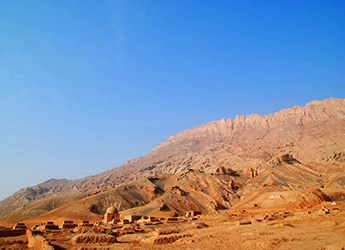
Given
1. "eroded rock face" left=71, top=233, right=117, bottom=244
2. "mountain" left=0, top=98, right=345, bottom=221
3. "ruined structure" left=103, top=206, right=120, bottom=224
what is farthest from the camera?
"mountain" left=0, top=98, right=345, bottom=221

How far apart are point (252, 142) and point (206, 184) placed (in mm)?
96691

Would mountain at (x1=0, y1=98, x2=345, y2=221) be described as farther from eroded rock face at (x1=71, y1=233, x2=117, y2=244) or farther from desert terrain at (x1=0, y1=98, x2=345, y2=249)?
eroded rock face at (x1=71, y1=233, x2=117, y2=244)

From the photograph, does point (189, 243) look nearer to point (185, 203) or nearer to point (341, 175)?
point (185, 203)

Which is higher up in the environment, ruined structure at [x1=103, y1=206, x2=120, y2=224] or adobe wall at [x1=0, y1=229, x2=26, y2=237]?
adobe wall at [x1=0, y1=229, x2=26, y2=237]

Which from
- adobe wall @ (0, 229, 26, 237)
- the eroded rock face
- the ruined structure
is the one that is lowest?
the ruined structure

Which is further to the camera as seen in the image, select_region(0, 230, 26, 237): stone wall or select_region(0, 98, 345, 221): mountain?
select_region(0, 98, 345, 221): mountain

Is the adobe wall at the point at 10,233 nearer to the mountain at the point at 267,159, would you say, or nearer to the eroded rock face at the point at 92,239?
the eroded rock face at the point at 92,239

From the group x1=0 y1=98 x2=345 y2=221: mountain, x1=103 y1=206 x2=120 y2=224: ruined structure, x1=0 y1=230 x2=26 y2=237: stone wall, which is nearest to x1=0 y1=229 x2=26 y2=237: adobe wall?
x1=0 y1=230 x2=26 y2=237: stone wall

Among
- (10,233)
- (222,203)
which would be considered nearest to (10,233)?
(10,233)

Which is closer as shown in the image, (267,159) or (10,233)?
(10,233)

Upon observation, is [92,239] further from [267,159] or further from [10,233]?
[267,159]

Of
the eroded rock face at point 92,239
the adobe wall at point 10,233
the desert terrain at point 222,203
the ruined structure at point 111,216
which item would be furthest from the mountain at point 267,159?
the eroded rock face at point 92,239

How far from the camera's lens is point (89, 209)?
72250mm

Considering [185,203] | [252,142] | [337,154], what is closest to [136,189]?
[185,203]
